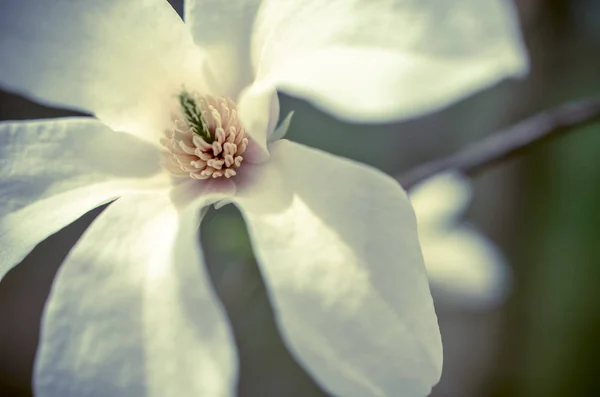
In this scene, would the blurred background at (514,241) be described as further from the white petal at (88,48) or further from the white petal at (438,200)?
the white petal at (88,48)

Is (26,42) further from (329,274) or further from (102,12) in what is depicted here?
(329,274)

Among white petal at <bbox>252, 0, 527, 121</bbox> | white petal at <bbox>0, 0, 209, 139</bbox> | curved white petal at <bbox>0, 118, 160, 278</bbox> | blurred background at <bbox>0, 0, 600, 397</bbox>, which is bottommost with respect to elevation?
blurred background at <bbox>0, 0, 600, 397</bbox>

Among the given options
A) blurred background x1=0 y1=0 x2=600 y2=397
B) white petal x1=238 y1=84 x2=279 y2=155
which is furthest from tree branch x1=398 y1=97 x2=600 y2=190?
blurred background x1=0 y1=0 x2=600 y2=397

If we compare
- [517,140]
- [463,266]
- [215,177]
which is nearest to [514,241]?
[463,266]

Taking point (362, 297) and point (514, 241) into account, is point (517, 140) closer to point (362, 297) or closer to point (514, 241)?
point (362, 297)

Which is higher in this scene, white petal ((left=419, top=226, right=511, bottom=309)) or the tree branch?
the tree branch

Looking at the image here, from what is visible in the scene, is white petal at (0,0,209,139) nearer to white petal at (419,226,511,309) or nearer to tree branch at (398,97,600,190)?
tree branch at (398,97,600,190)
